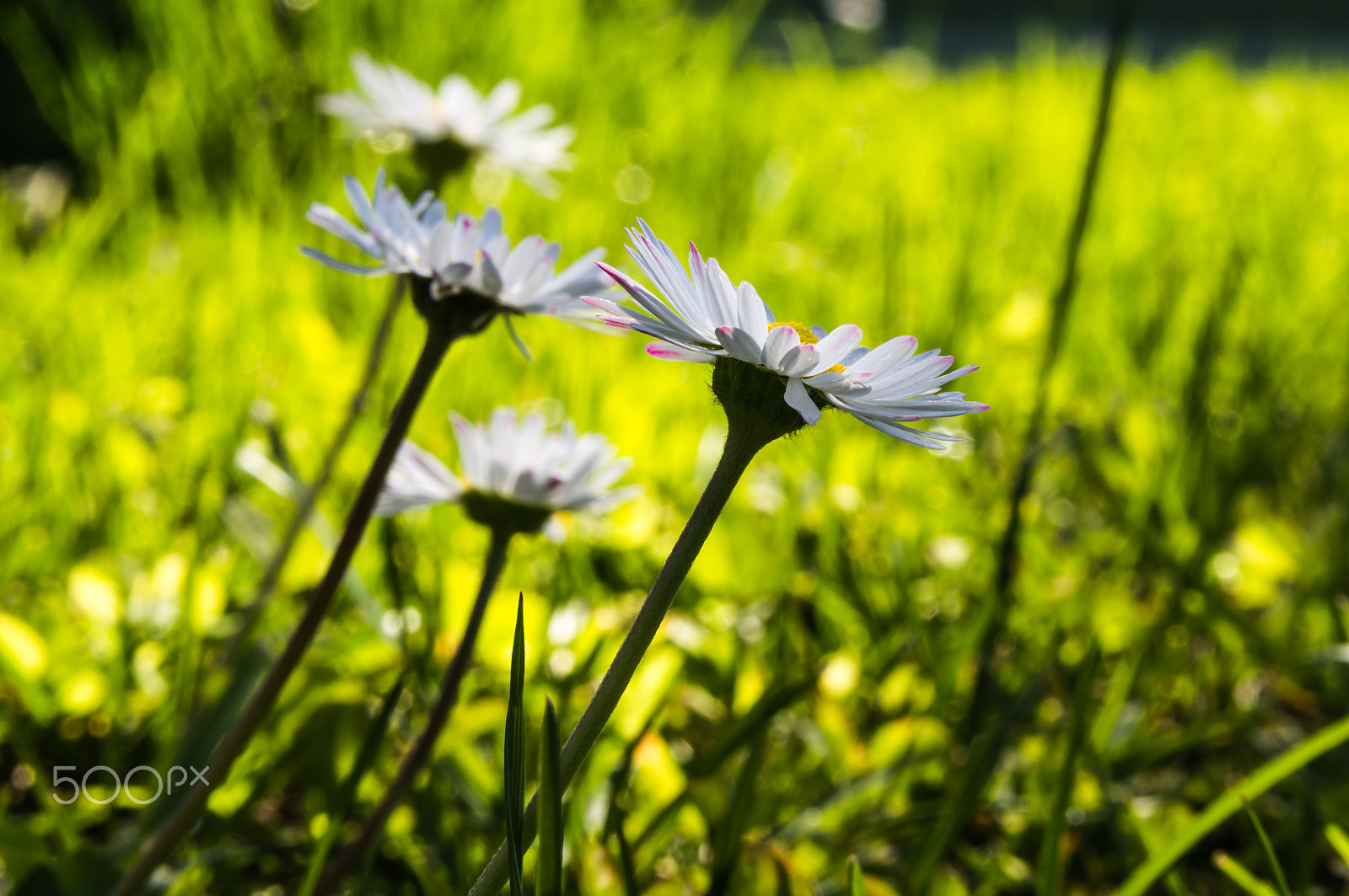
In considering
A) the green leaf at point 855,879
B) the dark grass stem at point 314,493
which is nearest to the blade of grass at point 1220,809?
the green leaf at point 855,879

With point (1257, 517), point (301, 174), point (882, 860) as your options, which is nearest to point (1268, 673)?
point (1257, 517)

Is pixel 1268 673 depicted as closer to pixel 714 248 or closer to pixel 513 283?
pixel 513 283

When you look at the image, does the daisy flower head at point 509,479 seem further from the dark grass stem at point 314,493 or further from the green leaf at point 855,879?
the green leaf at point 855,879

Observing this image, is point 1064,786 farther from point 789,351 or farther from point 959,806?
point 789,351

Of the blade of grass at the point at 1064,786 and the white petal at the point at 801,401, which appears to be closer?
the white petal at the point at 801,401

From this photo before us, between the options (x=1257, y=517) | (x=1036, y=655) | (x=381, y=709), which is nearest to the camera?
(x=381, y=709)
